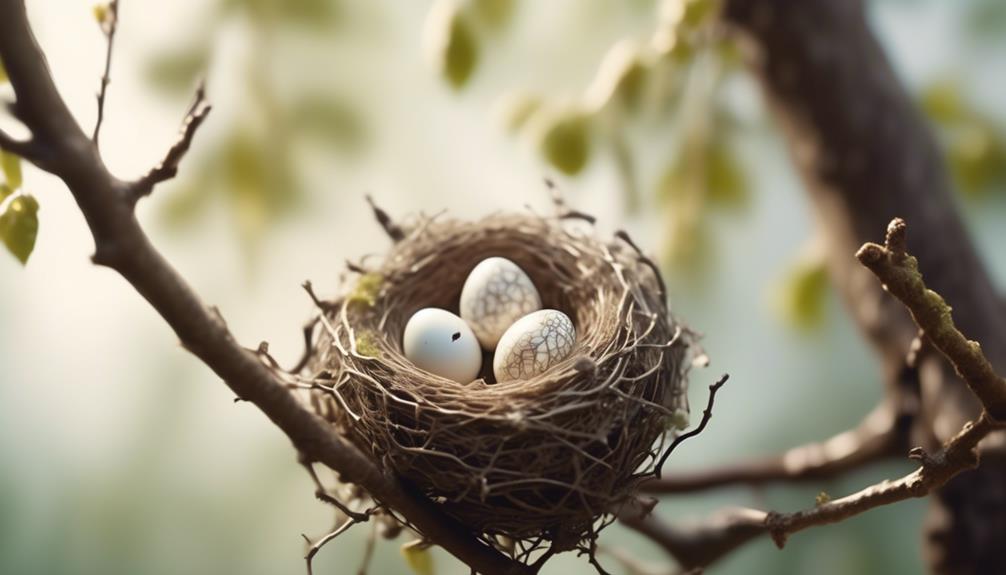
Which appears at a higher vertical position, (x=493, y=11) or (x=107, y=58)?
(x=493, y=11)

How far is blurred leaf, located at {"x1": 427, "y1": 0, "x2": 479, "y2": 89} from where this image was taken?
0.80 metres

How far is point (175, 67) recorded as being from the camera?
1.17 metres

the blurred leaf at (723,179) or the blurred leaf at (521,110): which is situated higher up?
the blurred leaf at (723,179)

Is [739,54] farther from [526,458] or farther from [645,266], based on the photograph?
[526,458]

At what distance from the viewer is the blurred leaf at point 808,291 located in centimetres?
129

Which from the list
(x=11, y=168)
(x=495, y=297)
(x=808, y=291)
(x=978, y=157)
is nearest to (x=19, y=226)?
(x=11, y=168)

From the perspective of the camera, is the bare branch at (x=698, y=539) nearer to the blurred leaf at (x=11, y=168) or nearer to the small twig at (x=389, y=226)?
the small twig at (x=389, y=226)

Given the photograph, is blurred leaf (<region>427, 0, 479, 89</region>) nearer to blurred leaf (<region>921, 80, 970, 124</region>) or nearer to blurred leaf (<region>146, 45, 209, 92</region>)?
blurred leaf (<region>146, 45, 209, 92</region>)

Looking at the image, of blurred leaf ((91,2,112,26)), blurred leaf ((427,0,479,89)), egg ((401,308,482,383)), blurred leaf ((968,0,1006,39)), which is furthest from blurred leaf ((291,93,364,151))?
blurred leaf ((968,0,1006,39))

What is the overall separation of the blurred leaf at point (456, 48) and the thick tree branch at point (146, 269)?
1.13ft

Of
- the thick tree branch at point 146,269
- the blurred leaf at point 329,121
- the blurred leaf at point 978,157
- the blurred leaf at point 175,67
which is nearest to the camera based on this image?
the thick tree branch at point 146,269

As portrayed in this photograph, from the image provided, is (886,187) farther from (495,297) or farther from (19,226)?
(19,226)

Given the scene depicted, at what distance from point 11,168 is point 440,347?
31 cm

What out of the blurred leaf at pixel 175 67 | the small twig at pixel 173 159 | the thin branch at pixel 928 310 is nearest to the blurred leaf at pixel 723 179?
the blurred leaf at pixel 175 67
